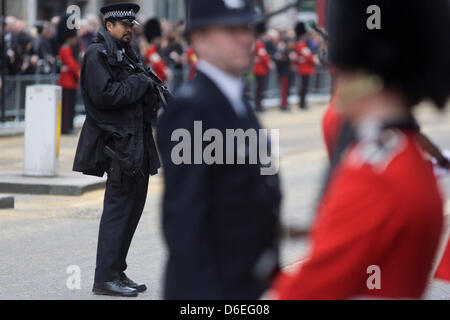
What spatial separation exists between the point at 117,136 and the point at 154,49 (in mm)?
12928

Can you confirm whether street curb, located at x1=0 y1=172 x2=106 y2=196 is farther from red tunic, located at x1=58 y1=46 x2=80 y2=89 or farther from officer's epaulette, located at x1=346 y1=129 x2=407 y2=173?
officer's epaulette, located at x1=346 y1=129 x2=407 y2=173

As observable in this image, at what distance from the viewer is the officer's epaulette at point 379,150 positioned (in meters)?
2.40

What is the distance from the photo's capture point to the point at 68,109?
766 inches

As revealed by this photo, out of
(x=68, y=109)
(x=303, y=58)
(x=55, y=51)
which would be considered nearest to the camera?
(x=68, y=109)

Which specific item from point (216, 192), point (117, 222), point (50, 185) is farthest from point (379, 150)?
point (50, 185)

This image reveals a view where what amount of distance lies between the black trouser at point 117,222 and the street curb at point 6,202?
4.20m

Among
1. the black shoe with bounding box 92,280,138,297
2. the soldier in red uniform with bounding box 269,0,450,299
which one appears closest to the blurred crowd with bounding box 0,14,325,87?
the black shoe with bounding box 92,280,138,297

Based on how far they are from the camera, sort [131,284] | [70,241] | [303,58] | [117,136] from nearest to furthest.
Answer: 1. [117,136]
2. [131,284]
3. [70,241]
4. [303,58]

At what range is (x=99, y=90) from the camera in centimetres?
695

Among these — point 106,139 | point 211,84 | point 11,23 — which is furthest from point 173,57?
point 211,84

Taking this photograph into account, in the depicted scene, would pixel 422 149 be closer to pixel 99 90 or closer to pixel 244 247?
pixel 244 247

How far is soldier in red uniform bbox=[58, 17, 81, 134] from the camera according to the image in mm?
19422

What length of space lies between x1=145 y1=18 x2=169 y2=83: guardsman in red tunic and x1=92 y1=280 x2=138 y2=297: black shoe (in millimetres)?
12067

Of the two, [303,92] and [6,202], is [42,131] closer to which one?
[6,202]
